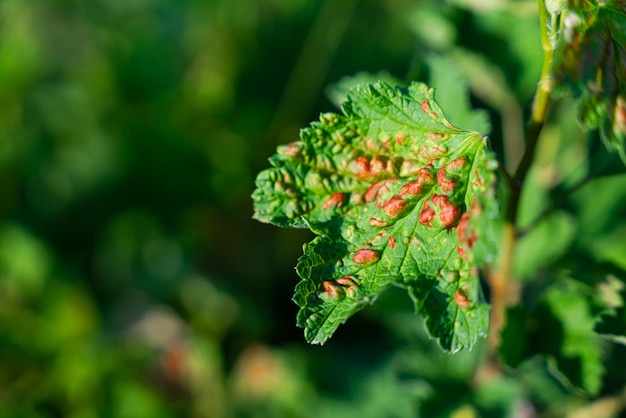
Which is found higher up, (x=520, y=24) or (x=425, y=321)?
(x=520, y=24)

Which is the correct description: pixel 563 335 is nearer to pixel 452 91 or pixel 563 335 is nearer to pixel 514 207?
pixel 514 207

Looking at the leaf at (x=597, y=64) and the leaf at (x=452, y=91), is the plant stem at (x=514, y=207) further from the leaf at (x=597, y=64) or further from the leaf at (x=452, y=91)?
the leaf at (x=452, y=91)

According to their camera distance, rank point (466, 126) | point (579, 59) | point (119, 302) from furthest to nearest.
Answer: point (119, 302) → point (466, 126) → point (579, 59)

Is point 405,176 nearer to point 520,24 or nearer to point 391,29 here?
point 520,24

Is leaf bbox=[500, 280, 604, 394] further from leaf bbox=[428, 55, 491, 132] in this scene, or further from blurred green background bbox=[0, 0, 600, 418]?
blurred green background bbox=[0, 0, 600, 418]

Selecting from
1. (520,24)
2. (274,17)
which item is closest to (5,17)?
(274,17)

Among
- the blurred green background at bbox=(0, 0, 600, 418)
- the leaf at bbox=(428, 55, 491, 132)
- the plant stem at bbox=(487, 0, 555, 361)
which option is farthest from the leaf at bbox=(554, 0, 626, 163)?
the blurred green background at bbox=(0, 0, 600, 418)
